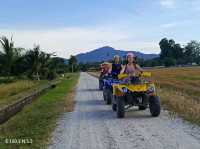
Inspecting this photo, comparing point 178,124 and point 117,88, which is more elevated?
point 117,88

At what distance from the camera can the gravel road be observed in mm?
8688

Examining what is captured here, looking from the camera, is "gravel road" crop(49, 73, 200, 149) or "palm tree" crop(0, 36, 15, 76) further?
"palm tree" crop(0, 36, 15, 76)

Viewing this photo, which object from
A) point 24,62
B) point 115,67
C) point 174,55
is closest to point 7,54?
point 24,62

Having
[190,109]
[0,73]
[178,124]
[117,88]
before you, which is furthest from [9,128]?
[0,73]

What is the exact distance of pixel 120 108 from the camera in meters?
13.0

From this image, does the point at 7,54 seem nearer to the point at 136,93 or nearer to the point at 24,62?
the point at 24,62

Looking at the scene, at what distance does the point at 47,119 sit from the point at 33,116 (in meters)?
1.31

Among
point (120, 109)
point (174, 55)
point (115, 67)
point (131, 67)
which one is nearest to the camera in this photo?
point (120, 109)

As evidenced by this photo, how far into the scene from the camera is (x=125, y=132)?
10.2m

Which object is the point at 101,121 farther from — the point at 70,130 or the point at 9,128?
the point at 9,128

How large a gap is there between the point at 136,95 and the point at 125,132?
3282 millimetres

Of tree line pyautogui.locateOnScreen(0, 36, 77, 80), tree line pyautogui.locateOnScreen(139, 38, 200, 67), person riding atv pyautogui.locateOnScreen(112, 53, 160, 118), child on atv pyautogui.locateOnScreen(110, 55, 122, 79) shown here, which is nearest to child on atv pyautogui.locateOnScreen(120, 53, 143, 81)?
person riding atv pyautogui.locateOnScreen(112, 53, 160, 118)

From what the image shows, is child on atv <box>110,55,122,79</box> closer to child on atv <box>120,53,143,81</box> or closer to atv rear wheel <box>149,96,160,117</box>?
child on atv <box>120,53,143,81</box>

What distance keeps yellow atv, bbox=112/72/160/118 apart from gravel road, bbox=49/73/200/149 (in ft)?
1.05
